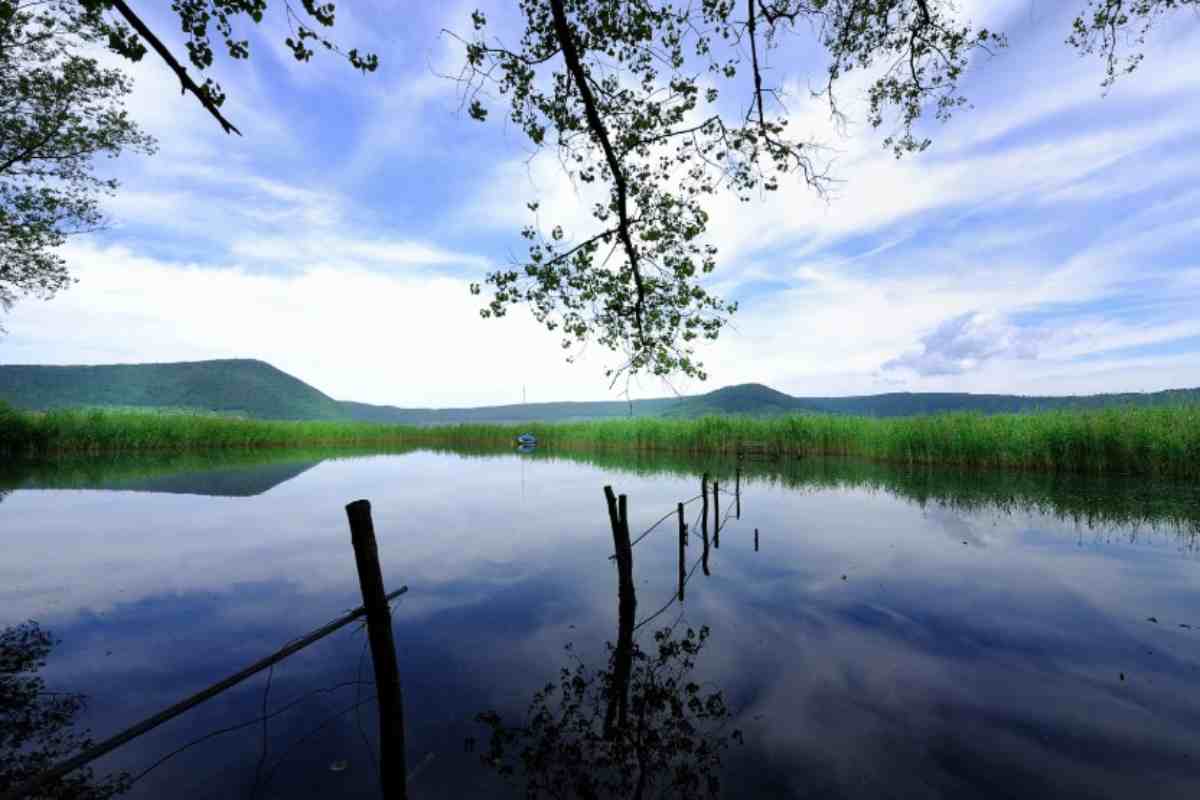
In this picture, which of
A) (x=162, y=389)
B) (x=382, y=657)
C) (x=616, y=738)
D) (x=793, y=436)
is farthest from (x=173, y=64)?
(x=162, y=389)

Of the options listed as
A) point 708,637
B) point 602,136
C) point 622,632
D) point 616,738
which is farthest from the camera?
point 602,136

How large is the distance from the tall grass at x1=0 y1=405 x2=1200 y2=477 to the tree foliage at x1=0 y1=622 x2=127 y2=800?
29196 millimetres

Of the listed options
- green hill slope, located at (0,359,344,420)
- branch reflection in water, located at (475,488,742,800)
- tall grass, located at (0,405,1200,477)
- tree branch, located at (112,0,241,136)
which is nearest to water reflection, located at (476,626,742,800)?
branch reflection in water, located at (475,488,742,800)

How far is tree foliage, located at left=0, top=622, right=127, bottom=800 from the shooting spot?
14.0 feet

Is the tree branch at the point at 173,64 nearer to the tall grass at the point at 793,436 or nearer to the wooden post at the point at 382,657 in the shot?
the wooden post at the point at 382,657

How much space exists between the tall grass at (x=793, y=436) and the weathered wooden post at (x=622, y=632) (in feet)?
76.3

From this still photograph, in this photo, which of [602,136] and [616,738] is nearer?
[616,738]

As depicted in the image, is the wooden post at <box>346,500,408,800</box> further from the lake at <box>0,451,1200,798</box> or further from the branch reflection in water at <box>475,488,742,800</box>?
the branch reflection in water at <box>475,488,742,800</box>

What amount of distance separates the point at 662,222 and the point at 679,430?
112 feet

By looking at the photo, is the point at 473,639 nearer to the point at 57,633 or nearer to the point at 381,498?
the point at 57,633

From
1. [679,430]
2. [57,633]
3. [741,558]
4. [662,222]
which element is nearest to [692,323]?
[662,222]

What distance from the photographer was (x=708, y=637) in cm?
748

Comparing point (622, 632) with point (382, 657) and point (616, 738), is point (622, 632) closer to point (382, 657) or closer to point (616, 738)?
point (616, 738)

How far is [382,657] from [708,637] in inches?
186
